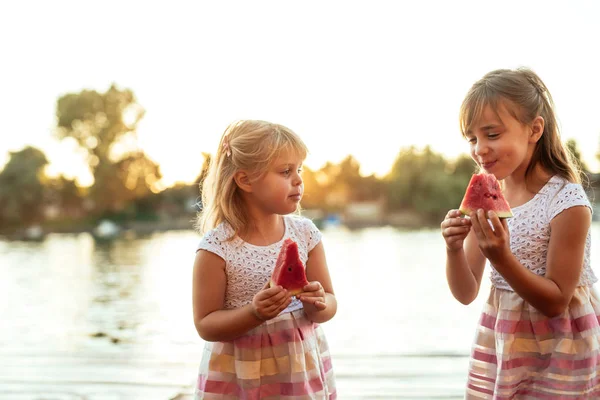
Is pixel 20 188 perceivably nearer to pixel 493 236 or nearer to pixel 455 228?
pixel 455 228

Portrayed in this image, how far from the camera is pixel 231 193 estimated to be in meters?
2.74

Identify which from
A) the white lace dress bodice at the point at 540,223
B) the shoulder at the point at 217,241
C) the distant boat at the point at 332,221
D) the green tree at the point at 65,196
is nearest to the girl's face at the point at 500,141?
the white lace dress bodice at the point at 540,223

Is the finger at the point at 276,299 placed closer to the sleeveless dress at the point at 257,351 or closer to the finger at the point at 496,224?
the sleeveless dress at the point at 257,351

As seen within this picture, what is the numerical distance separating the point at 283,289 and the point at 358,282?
13.0m

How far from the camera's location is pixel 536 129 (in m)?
2.49

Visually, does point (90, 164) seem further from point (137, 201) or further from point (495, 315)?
point (495, 315)

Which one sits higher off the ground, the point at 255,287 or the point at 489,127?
the point at 489,127

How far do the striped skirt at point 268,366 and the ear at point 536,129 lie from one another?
3.54 feet

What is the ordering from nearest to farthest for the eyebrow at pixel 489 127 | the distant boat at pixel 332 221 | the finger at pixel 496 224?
the finger at pixel 496 224
the eyebrow at pixel 489 127
the distant boat at pixel 332 221

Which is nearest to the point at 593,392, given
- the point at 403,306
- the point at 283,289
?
the point at 283,289

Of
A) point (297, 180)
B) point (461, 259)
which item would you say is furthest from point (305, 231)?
point (461, 259)

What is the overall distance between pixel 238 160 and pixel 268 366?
2.58ft

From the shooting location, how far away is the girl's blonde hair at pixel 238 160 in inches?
103

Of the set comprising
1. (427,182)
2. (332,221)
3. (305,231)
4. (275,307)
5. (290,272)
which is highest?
(427,182)
